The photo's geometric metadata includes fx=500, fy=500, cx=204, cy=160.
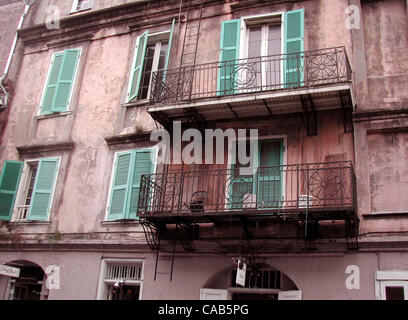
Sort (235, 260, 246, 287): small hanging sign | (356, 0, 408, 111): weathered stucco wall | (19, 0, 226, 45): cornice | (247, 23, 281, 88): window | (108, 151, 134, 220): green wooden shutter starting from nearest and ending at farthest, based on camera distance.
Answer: (235, 260, 246, 287): small hanging sign < (356, 0, 408, 111): weathered stucco wall < (247, 23, 281, 88): window < (108, 151, 134, 220): green wooden shutter < (19, 0, 226, 45): cornice

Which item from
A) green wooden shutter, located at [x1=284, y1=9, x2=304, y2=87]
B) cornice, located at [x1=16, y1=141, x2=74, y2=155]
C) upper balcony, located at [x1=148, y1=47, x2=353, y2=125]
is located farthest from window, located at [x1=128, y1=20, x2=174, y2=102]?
green wooden shutter, located at [x1=284, y1=9, x2=304, y2=87]

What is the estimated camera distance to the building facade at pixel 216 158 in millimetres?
10664

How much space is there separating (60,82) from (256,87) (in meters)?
6.75

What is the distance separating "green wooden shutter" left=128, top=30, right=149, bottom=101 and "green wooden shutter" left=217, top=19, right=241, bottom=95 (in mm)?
2440

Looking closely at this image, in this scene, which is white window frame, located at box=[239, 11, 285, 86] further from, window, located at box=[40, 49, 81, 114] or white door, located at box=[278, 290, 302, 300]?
white door, located at box=[278, 290, 302, 300]

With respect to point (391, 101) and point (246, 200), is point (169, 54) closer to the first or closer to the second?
point (246, 200)

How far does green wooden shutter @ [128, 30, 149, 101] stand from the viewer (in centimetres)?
1418

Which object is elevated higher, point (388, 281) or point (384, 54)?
point (384, 54)

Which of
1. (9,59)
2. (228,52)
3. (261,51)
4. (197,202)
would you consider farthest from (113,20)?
(197,202)

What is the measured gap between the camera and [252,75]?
40.8 ft

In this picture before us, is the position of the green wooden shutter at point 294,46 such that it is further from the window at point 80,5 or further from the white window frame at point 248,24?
the window at point 80,5

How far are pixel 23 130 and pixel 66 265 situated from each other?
4.73 meters

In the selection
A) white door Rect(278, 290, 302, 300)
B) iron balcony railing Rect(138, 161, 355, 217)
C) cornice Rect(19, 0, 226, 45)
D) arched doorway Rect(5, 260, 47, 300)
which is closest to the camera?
white door Rect(278, 290, 302, 300)

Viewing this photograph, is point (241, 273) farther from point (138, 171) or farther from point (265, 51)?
point (265, 51)
